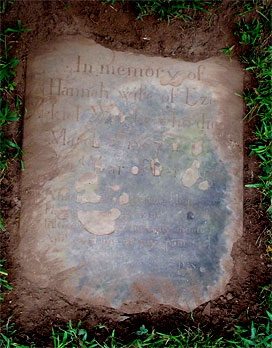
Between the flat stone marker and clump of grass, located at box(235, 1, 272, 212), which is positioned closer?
the flat stone marker

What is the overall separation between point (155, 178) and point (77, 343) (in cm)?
123

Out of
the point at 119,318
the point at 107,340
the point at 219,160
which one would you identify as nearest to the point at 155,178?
the point at 219,160

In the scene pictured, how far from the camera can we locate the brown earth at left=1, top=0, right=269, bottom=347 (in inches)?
101

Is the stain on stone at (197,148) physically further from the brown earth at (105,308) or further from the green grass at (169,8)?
the green grass at (169,8)

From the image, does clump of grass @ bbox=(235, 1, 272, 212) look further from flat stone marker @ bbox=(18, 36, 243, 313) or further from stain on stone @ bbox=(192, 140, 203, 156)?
stain on stone @ bbox=(192, 140, 203, 156)

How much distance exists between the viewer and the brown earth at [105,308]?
256 cm

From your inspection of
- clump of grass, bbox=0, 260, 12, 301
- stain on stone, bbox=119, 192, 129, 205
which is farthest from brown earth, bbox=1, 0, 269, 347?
stain on stone, bbox=119, 192, 129, 205

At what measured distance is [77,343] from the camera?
2.54m

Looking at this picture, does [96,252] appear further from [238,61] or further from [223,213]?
[238,61]

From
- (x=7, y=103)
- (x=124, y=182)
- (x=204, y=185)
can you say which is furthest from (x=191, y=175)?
(x=7, y=103)

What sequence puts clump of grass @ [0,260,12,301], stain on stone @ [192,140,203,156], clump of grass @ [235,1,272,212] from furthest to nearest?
clump of grass @ [235,1,272,212]
stain on stone @ [192,140,203,156]
clump of grass @ [0,260,12,301]

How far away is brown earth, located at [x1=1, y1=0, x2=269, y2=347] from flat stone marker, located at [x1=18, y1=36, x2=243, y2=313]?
8 cm

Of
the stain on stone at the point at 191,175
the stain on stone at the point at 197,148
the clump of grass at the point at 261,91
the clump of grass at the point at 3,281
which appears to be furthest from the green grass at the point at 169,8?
the clump of grass at the point at 3,281

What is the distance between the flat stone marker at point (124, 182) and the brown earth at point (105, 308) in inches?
3.0
